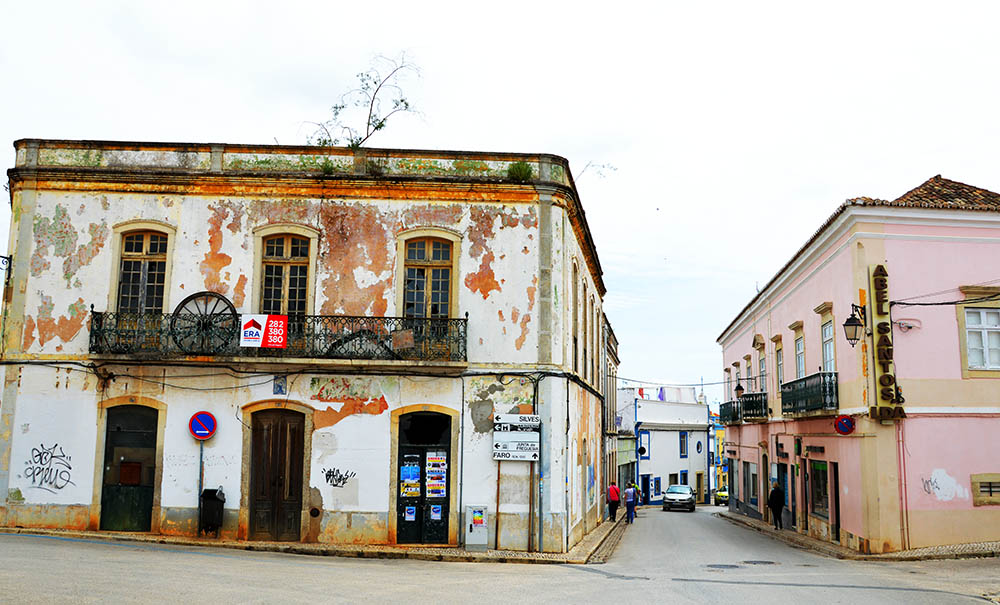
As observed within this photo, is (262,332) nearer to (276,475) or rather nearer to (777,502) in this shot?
(276,475)

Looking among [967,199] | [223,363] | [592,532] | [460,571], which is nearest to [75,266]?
[223,363]

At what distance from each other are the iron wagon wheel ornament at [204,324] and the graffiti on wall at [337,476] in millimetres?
3163

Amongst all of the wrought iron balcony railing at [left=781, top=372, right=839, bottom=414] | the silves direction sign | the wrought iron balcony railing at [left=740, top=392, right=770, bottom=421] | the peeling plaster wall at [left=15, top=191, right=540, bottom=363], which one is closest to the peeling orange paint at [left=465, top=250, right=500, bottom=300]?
the peeling plaster wall at [left=15, top=191, right=540, bottom=363]

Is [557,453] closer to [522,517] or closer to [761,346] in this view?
[522,517]

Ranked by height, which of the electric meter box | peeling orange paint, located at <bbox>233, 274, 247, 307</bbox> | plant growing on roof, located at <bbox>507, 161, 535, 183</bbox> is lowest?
the electric meter box

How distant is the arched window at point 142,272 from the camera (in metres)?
17.2

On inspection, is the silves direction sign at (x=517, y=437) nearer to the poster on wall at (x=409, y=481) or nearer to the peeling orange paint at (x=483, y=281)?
the poster on wall at (x=409, y=481)

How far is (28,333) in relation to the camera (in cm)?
1692

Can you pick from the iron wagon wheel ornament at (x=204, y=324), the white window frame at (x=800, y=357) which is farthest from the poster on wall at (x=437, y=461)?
the white window frame at (x=800, y=357)

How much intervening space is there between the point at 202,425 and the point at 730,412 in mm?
23598

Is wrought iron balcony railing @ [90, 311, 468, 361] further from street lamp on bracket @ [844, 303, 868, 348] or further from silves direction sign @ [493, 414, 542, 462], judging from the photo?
street lamp on bracket @ [844, 303, 868, 348]

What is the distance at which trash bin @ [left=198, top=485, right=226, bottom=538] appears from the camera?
16.0m

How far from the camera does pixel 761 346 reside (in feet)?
98.7

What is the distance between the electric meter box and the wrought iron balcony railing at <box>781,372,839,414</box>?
8.72 m
